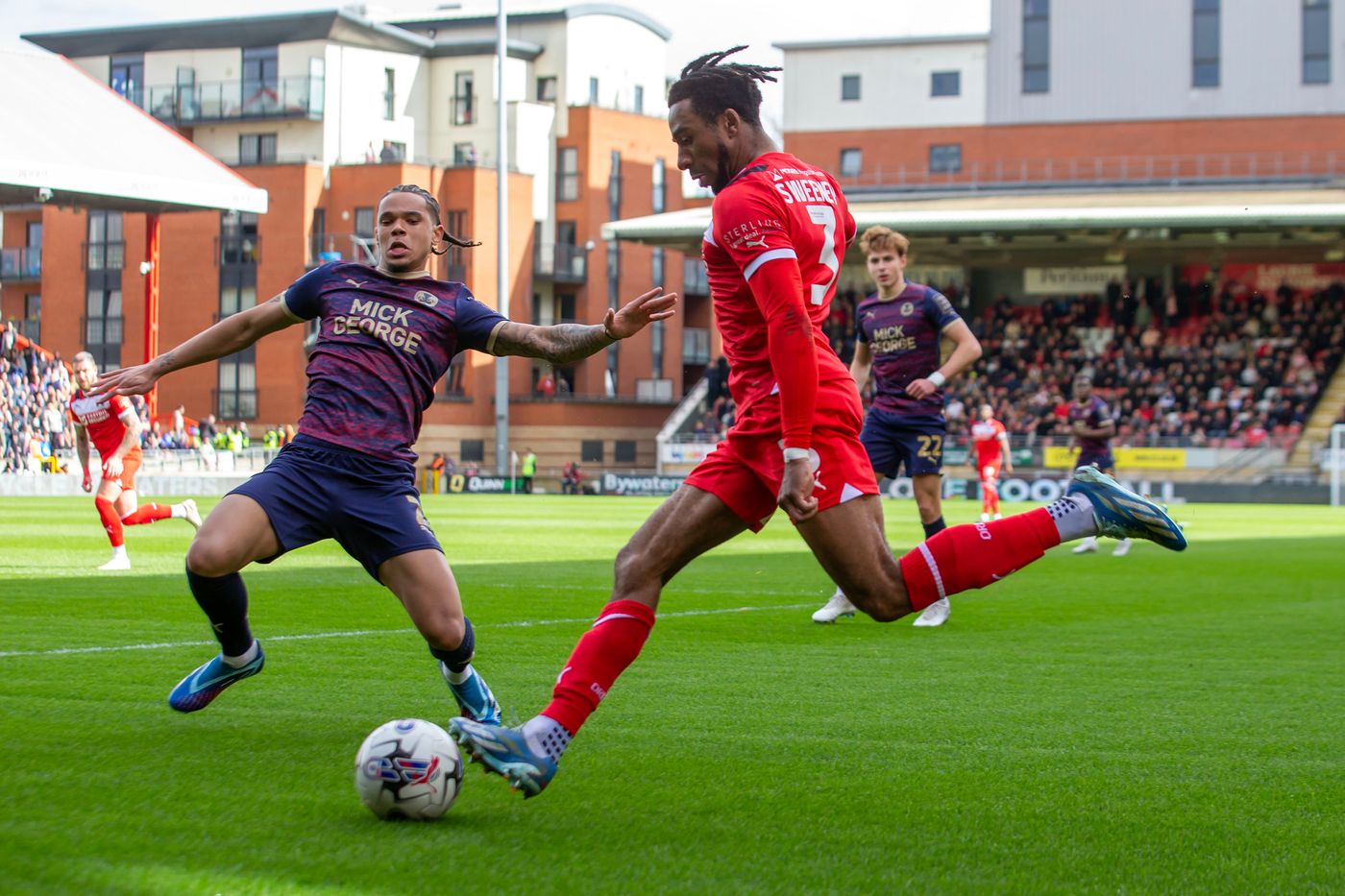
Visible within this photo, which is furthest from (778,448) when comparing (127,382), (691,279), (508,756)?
(691,279)

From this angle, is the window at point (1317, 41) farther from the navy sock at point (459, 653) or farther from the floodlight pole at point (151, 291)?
the navy sock at point (459, 653)

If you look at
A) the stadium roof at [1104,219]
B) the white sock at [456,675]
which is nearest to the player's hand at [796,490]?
the white sock at [456,675]

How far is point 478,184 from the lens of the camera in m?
61.5

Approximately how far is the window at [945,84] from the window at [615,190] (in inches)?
560

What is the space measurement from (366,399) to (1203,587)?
10.2 meters

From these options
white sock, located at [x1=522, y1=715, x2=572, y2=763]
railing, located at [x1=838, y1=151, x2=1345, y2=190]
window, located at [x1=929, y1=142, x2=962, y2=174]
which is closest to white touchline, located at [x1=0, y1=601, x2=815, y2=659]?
white sock, located at [x1=522, y1=715, x2=572, y2=763]

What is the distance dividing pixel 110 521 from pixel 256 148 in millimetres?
52624

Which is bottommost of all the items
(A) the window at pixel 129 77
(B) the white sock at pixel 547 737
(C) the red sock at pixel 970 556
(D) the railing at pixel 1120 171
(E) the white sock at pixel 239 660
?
(B) the white sock at pixel 547 737

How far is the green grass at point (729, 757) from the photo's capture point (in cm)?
401

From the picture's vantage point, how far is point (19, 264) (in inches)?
2810

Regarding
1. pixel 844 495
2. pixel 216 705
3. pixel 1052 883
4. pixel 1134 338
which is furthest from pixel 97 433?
pixel 1134 338

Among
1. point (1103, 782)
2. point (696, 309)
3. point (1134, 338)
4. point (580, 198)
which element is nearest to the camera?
point (1103, 782)

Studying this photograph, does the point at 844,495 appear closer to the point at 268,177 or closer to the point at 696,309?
the point at 268,177

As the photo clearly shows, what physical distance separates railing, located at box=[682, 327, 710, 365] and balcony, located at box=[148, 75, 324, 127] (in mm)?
19094
